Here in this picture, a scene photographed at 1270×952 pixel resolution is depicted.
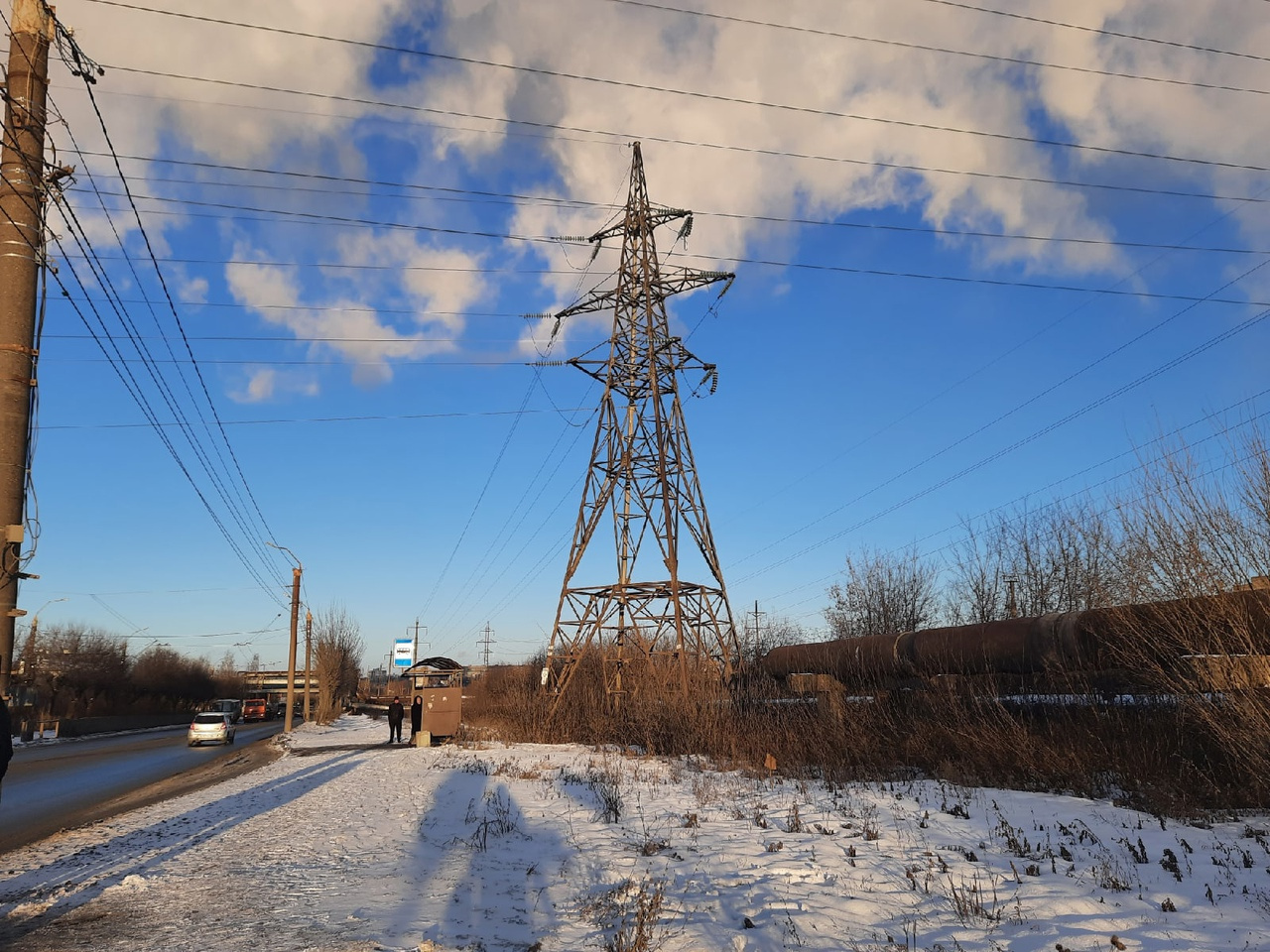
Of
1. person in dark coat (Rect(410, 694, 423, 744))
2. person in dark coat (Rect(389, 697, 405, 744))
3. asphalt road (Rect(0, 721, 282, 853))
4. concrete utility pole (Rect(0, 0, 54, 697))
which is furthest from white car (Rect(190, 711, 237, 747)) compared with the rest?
concrete utility pole (Rect(0, 0, 54, 697))

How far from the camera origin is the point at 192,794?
50.5 feet

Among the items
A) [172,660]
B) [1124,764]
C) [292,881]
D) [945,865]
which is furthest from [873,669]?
[172,660]

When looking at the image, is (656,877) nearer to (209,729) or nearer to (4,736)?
(4,736)

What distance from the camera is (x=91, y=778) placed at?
2053 cm

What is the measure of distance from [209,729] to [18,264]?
30.8m

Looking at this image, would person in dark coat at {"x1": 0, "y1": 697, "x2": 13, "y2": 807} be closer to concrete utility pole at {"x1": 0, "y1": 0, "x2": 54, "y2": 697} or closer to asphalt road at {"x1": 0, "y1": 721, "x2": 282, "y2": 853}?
concrete utility pole at {"x1": 0, "y1": 0, "x2": 54, "y2": 697}

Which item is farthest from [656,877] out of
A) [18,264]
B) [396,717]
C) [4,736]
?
[396,717]

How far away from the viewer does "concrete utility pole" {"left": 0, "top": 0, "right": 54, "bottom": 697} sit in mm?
7605

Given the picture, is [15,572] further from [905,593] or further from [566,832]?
[905,593]

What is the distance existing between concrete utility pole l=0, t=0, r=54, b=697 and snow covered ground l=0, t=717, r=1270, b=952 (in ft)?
8.79

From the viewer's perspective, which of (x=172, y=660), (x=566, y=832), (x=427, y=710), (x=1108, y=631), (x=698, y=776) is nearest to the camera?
(x=566, y=832)

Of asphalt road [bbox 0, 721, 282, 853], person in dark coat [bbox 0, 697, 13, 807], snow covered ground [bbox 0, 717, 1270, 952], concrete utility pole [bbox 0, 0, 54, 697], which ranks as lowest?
asphalt road [bbox 0, 721, 282, 853]

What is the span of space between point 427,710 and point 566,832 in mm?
19304

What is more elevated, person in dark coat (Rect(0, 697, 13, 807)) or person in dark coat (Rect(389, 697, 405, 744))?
person in dark coat (Rect(0, 697, 13, 807))
